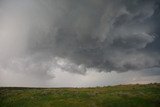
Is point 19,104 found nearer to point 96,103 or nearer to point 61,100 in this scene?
point 61,100

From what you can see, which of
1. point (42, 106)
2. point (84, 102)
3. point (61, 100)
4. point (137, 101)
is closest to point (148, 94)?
point (137, 101)

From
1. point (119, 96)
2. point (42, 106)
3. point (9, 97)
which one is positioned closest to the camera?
point (42, 106)

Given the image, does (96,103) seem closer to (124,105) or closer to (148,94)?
(124,105)

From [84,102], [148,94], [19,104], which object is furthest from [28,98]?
[148,94]

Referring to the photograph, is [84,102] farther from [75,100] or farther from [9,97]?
[9,97]

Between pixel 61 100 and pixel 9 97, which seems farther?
pixel 9 97

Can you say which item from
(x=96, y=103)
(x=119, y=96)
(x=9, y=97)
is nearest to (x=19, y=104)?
(x=9, y=97)

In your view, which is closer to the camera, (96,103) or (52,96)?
(96,103)

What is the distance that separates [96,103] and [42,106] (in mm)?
11445

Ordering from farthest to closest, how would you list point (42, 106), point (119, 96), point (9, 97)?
point (9, 97) < point (119, 96) < point (42, 106)

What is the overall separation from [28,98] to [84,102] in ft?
45.6

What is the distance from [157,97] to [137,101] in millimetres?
6130

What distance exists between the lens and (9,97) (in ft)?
213

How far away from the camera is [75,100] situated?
192 feet
